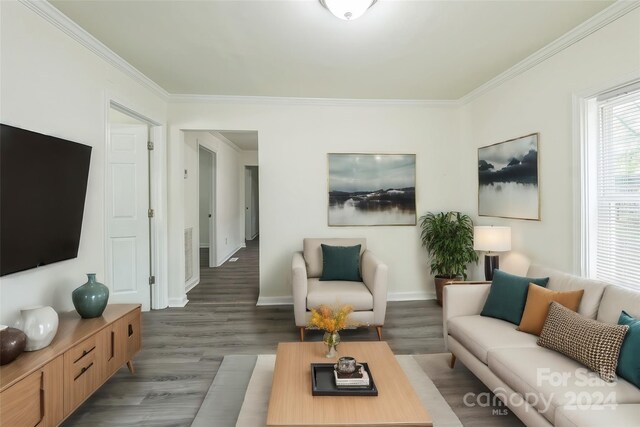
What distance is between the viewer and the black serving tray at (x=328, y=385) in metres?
1.68

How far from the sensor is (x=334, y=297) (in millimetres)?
3146

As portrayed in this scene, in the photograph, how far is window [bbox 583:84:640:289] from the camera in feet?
7.50

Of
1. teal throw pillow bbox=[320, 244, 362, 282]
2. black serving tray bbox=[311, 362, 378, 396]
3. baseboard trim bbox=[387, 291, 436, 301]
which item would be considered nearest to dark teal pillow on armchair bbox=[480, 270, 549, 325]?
black serving tray bbox=[311, 362, 378, 396]

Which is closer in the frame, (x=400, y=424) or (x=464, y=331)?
(x=400, y=424)

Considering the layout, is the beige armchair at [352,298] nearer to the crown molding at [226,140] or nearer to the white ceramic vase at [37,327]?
the white ceramic vase at [37,327]

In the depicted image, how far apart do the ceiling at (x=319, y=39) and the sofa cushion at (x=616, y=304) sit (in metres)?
1.92

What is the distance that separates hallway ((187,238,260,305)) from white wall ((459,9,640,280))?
3.38 m

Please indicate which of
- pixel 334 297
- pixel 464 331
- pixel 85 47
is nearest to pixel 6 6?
pixel 85 47

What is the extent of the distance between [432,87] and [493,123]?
2.66ft

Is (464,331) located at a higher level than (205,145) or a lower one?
lower

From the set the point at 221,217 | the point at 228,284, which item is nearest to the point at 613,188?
the point at 228,284

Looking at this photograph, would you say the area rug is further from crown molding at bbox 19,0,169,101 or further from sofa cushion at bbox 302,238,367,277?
crown molding at bbox 19,0,169,101

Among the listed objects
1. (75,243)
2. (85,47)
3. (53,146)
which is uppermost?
(85,47)

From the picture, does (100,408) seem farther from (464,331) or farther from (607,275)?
(607,275)
